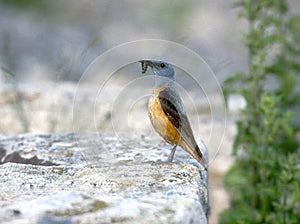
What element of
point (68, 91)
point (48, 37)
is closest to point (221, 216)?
point (68, 91)

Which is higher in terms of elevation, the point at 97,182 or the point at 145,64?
the point at 145,64

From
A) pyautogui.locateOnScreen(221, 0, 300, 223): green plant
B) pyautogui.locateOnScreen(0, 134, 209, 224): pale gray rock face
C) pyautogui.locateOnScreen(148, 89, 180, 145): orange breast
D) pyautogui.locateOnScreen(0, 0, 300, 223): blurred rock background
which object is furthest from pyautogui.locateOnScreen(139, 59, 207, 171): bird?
pyautogui.locateOnScreen(0, 0, 300, 223): blurred rock background

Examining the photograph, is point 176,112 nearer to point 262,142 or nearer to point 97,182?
point 97,182

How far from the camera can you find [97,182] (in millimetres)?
3100

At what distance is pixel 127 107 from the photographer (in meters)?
5.25

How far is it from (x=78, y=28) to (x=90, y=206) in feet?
32.5

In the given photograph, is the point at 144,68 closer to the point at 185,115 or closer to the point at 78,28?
the point at 185,115

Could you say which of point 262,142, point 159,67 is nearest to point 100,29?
point 262,142

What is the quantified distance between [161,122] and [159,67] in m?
0.26

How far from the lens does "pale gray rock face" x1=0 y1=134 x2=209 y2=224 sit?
2.61 meters

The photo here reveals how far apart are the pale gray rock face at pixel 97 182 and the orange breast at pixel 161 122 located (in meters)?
0.13

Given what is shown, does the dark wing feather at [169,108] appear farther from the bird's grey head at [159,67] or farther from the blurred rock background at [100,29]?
the blurred rock background at [100,29]

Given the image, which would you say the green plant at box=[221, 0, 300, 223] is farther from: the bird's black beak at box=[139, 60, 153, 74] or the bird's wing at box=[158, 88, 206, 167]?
the bird's black beak at box=[139, 60, 153, 74]

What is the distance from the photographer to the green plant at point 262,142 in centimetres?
482
